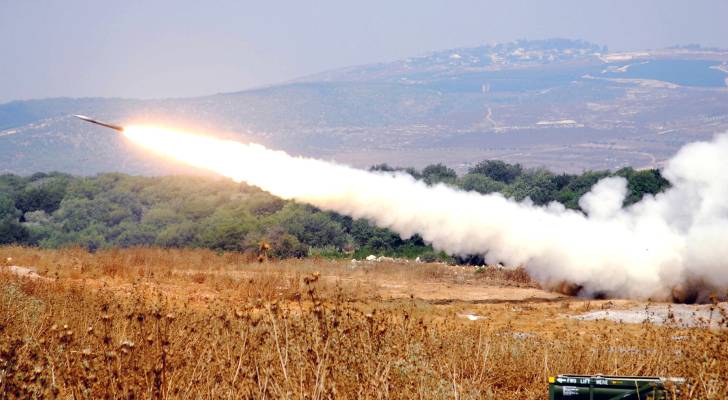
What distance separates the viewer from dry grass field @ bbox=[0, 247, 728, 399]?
7.93 m

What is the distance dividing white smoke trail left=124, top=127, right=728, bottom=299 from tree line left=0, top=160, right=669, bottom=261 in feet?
67.5

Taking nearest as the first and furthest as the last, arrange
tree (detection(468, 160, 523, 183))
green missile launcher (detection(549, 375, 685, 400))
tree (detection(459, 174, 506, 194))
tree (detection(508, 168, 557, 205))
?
1. green missile launcher (detection(549, 375, 685, 400))
2. tree (detection(508, 168, 557, 205))
3. tree (detection(459, 174, 506, 194))
4. tree (detection(468, 160, 523, 183))

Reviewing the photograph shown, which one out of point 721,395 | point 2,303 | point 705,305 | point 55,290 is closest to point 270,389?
point 721,395

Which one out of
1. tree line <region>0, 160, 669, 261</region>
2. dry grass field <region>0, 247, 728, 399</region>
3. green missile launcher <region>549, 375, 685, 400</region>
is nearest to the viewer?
dry grass field <region>0, 247, 728, 399</region>

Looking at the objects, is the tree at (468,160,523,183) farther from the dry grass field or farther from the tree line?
the dry grass field

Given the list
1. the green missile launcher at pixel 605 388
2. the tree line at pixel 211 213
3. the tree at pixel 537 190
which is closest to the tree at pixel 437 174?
the tree line at pixel 211 213

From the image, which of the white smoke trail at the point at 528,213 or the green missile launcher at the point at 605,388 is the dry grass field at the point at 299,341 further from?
the white smoke trail at the point at 528,213

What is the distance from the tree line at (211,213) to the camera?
189 feet

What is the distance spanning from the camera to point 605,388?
10.1 m

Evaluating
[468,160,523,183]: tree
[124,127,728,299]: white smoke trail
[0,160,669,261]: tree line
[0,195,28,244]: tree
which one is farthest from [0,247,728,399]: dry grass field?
[468,160,523,183]: tree

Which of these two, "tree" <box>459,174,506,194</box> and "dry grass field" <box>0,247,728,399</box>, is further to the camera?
"tree" <box>459,174,506,194</box>

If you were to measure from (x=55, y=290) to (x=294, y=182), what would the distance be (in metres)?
10.9

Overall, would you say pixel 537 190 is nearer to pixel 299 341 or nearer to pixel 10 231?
pixel 10 231

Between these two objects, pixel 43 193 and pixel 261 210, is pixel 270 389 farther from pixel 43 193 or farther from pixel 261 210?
pixel 43 193
